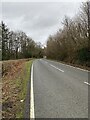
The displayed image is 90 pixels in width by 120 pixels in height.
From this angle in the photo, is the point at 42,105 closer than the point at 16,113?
No

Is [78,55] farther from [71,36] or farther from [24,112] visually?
[24,112]

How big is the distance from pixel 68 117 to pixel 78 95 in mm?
3571

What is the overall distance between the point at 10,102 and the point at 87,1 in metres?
32.1

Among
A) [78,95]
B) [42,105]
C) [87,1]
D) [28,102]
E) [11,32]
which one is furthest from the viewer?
[11,32]

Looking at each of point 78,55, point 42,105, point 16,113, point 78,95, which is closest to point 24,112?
point 16,113

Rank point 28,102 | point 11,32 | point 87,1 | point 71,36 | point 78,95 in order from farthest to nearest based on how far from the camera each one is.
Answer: point 11,32, point 71,36, point 87,1, point 78,95, point 28,102

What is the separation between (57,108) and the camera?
8.40 metres

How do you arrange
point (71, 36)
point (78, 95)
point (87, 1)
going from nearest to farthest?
1. point (78, 95)
2. point (87, 1)
3. point (71, 36)

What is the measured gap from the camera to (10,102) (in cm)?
1036

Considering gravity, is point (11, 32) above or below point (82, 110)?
above

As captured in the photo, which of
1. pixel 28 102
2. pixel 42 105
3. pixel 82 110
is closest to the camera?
pixel 82 110

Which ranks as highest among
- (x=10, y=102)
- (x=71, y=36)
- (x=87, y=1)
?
(x=87, y=1)

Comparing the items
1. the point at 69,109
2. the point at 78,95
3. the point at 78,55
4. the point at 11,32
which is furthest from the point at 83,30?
the point at 11,32

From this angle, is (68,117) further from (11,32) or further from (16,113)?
(11,32)
